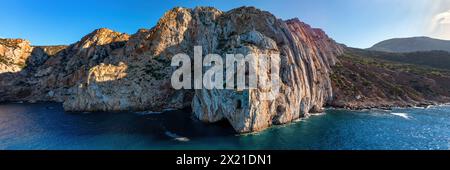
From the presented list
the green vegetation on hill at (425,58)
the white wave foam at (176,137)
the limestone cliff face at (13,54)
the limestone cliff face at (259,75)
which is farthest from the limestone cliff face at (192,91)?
the green vegetation on hill at (425,58)

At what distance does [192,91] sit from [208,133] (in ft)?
129

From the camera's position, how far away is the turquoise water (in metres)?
46.3

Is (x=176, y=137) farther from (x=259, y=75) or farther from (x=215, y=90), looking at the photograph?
(x=259, y=75)

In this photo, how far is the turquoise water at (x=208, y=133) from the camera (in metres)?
46.3

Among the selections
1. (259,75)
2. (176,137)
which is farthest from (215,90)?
(176,137)

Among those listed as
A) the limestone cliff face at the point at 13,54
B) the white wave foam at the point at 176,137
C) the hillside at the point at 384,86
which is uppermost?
the limestone cliff face at the point at 13,54

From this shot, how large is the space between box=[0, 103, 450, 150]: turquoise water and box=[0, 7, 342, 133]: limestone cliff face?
5785mm

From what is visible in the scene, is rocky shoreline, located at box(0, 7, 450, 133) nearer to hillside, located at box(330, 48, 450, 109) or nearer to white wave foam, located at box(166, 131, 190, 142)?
hillside, located at box(330, 48, 450, 109)

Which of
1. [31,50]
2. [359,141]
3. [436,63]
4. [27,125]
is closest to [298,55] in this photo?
[359,141]

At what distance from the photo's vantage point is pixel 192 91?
298 ft

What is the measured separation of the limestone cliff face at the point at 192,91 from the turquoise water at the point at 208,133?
19.0 feet

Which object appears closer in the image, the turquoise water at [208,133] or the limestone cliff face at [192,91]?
the turquoise water at [208,133]

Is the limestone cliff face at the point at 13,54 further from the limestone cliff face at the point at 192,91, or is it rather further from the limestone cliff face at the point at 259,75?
the limestone cliff face at the point at 259,75
